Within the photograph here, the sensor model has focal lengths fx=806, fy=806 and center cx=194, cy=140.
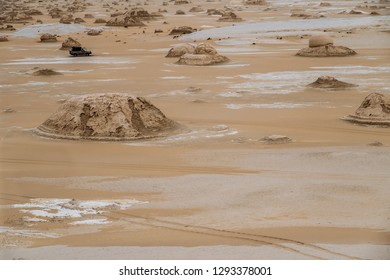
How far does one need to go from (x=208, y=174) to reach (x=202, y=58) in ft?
37.1

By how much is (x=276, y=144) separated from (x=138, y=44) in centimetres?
1667

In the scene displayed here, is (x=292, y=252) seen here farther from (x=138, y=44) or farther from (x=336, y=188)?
(x=138, y=44)

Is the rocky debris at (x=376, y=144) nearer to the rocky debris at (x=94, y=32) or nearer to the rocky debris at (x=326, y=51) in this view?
the rocky debris at (x=326, y=51)

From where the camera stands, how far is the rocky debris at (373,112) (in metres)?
11.3

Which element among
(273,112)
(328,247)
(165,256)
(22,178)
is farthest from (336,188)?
(273,112)

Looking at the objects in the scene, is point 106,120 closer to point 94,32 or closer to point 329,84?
point 329,84

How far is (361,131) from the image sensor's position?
10.8 m

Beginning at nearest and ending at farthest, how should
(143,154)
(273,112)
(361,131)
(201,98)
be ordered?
1. (143,154)
2. (361,131)
3. (273,112)
4. (201,98)

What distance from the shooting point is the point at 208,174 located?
8430mm

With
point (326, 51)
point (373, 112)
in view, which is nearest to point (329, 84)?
point (373, 112)

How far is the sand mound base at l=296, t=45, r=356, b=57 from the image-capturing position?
20375mm

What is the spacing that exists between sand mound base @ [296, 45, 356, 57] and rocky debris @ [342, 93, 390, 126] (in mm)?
8823

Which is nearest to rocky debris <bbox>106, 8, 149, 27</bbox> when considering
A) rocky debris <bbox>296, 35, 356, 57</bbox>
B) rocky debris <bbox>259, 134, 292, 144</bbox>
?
rocky debris <bbox>296, 35, 356, 57</bbox>

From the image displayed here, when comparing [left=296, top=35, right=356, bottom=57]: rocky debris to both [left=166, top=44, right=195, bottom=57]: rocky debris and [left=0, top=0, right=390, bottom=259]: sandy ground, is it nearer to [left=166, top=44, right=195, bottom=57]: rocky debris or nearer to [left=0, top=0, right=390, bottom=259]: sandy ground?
[left=0, top=0, right=390, bottom=259]: sandy ground
